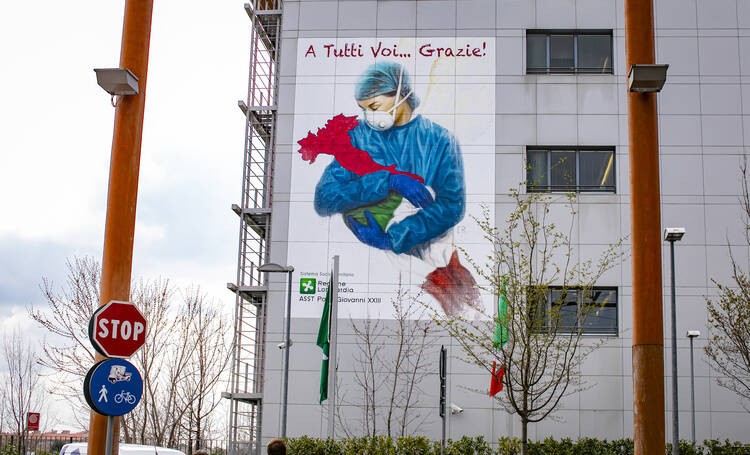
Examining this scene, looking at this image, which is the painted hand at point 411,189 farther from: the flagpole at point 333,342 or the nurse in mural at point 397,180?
the flagpole at point 333,342

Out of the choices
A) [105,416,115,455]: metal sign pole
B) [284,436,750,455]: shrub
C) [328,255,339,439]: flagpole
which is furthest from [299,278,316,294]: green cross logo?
[105,416,115,455]: metal sign pole

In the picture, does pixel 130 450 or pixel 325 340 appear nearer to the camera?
pixel 130 450

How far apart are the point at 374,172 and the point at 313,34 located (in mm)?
5229

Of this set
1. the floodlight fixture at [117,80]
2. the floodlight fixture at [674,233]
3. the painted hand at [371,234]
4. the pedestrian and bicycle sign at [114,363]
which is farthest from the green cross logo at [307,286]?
the pedestrian and bicycle sign at [114,363]

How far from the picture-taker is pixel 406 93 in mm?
31469

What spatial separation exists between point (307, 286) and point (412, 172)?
5.01 meters

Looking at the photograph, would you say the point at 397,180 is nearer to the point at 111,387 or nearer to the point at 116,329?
the point at 116,329

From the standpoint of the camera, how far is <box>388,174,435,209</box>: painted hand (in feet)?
100

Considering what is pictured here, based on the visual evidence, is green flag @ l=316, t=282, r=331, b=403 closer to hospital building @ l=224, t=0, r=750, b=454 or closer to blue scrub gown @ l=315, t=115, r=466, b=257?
Answer: hospital building @ l=224, t=0, r=750, b=454

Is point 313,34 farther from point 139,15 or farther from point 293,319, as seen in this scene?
point 139,15

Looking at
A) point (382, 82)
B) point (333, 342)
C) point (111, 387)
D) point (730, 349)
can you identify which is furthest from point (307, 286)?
point (111, 387)

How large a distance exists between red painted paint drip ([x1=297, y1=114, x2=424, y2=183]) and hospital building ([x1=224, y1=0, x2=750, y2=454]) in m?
0.05

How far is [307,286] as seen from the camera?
3023 cm

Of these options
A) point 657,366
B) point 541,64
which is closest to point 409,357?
point 541,64
